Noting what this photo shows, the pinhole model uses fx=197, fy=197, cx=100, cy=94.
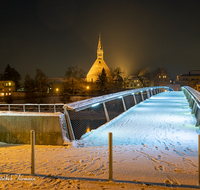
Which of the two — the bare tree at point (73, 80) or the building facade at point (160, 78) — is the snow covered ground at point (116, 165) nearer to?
the bare tree at point (73, 80)

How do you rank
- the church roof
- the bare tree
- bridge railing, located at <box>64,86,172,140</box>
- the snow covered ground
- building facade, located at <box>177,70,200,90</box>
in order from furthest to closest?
building facade, located at <box>177,70,200,90</box> → the church roof → the bare tree → bridge railing, located at <box>64,86,172,140</box> → the snow covered ground

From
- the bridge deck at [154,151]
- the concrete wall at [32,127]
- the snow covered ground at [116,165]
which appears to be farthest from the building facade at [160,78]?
the concrete wall at [32,127]

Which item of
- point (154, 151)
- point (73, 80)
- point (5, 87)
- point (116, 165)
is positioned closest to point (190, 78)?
point (73, 80)

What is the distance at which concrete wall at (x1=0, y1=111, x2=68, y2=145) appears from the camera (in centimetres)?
757

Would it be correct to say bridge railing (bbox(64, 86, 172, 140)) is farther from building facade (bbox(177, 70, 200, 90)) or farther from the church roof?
building facade (bbox(177, 70, 200, 90))

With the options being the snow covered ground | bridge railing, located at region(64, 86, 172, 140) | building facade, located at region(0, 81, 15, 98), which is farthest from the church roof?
the snow covered ground

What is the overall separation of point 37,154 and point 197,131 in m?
6.93

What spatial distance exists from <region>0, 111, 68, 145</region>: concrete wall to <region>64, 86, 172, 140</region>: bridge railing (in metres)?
0.53

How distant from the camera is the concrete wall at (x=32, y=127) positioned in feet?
24.8

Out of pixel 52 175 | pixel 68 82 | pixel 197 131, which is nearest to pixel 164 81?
pixel 68 82

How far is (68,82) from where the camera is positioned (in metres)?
77.4

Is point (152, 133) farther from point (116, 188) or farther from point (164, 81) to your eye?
point (164, 81)

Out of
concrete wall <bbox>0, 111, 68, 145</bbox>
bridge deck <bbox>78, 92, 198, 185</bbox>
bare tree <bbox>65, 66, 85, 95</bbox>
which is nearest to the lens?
bridge deck <bbox>78, 92, 198, 185</bbox>

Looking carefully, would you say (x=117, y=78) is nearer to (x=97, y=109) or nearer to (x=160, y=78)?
(x=160, y=78)
